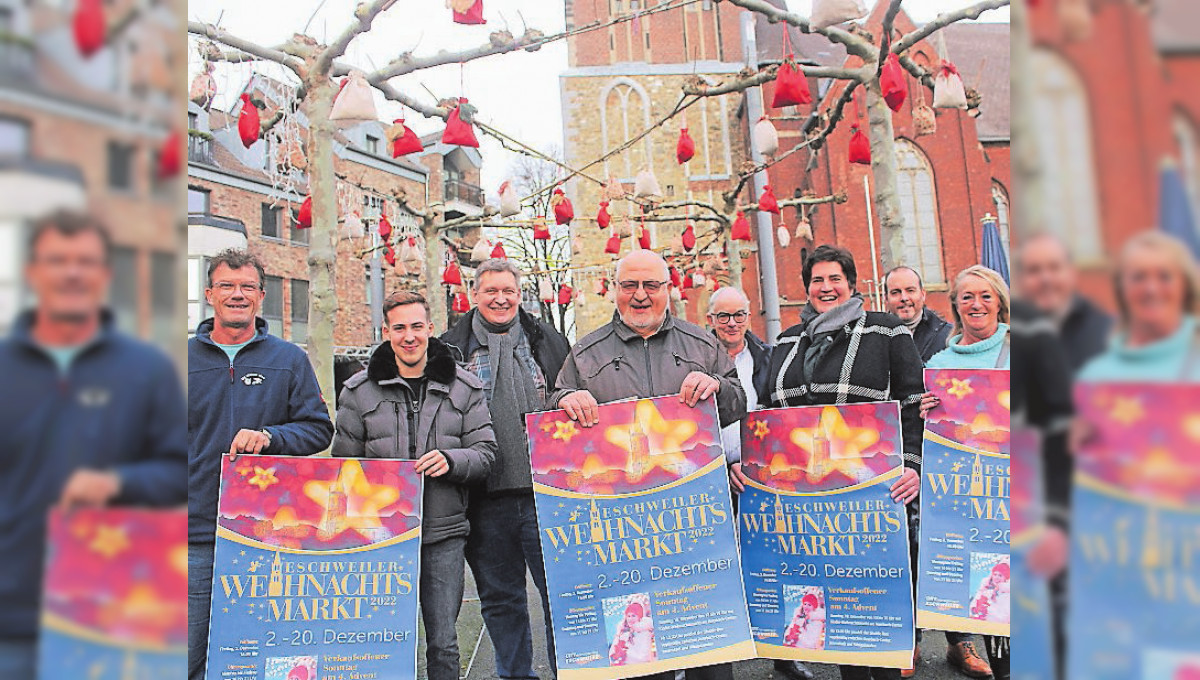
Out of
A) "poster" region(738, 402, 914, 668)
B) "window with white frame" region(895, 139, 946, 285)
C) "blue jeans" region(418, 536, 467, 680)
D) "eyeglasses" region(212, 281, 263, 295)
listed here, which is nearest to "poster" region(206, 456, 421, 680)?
"blue jeans" region(418, 536, 467, 680)

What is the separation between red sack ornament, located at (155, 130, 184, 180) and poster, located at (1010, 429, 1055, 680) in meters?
0.73

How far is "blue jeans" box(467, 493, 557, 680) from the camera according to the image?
3.79 metres

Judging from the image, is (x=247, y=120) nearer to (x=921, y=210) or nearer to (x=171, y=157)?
(x=171, y=157)

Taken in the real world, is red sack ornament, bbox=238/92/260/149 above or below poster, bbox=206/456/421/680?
above

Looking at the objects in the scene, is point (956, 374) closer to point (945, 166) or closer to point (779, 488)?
point (779, 488)

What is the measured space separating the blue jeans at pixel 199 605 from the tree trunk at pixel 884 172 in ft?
18.0

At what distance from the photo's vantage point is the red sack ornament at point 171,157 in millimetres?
686

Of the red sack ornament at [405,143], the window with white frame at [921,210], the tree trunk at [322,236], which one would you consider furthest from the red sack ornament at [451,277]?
the window with white frame at [921,210]

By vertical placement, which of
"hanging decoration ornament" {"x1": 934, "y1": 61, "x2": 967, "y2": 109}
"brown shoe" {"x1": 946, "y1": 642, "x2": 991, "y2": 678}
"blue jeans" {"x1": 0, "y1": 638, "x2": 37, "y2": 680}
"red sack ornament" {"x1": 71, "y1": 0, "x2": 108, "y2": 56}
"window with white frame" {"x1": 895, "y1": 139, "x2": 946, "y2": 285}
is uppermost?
"window with white frame" {"x1": 895, "y1": 139, "x2": 946, "y2": 285}

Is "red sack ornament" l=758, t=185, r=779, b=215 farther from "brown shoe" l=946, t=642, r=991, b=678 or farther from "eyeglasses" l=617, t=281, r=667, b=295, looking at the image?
"eyeglasses" l=617, t=281, r=667, b=295

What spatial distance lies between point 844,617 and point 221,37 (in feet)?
19.0

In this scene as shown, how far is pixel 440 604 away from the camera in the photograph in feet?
11.0

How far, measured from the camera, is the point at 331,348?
6621 millimetres

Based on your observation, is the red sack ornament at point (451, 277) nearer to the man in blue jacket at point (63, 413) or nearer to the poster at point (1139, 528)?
the man in blue jacket at point (63, 413)
